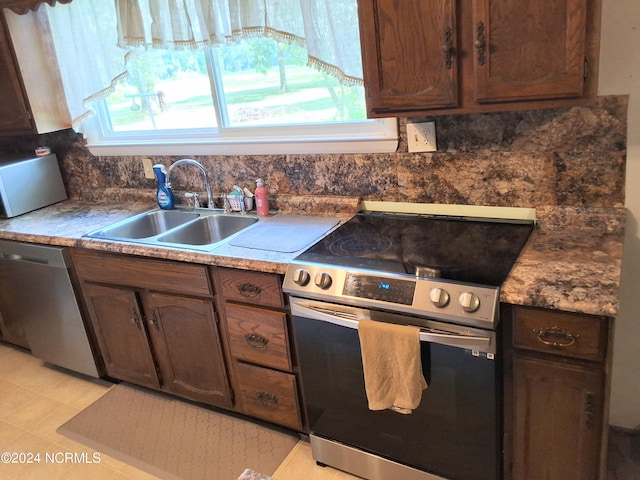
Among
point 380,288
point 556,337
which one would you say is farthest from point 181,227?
point 556,337

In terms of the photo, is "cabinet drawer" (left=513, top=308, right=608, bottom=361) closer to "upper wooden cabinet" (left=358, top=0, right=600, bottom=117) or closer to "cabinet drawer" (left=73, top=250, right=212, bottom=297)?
"upper wooden cabinet" (left=358, top=0, right=600, bottom=117)

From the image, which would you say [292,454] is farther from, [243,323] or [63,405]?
Answer: [63,405]

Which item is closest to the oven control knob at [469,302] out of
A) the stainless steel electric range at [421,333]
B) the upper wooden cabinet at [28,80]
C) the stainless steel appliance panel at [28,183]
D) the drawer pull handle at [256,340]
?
the stainless steel electric range at [421,333]

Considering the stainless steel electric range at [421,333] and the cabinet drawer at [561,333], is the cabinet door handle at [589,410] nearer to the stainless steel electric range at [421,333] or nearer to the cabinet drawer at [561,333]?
the cabinet drawer at [561,333]

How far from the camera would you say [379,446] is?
1.88 meters

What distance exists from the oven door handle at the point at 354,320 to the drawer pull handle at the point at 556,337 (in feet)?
0.46

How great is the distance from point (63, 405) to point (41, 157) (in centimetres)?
137

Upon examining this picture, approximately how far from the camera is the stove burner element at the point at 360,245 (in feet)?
5.98

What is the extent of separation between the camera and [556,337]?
1436 millimetres

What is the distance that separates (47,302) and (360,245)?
1.72 m

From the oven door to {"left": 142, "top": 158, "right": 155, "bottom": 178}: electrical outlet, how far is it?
1.41 m

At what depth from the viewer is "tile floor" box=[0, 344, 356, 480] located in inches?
83.7

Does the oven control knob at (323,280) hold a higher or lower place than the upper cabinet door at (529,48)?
lower

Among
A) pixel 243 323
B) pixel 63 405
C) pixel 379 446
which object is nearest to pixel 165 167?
pixel 243 323
